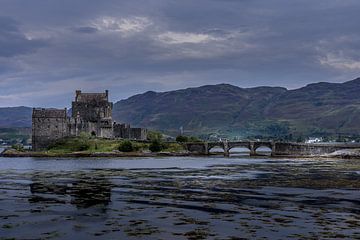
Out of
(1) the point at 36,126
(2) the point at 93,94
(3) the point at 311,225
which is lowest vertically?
(3) the point at 311,225

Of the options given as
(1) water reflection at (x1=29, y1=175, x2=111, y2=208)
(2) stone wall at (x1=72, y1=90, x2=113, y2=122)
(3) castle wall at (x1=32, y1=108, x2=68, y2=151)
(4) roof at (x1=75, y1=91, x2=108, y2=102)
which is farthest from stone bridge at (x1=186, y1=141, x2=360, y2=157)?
(1) water reflection at (x1=29, y1=175, x2=111, y2=208)

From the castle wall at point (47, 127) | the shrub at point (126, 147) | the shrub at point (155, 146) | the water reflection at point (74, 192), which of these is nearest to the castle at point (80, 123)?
the castle wall at point (47, 127)

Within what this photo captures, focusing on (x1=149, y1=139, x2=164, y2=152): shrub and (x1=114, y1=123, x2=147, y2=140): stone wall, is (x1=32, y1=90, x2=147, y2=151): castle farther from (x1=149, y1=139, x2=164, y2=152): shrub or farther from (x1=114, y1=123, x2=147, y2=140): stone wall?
(x1=149, y1=139, x2=164, y2=152): shrub

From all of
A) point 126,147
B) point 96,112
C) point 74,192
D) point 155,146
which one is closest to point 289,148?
point 155,146

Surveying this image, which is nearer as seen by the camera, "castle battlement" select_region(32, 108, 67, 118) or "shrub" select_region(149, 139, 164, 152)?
"shrub" select_region(149, 139, 164, 152)

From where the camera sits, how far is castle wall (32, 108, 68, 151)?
169m

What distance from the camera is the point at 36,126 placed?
555ft

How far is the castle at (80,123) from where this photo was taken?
169 m

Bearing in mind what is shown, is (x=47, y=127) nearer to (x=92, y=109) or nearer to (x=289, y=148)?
(x=92, y=109)

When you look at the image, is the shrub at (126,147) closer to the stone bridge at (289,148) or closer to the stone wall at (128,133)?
the stone bridge at (289,148)

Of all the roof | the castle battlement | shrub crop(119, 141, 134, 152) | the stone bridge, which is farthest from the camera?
the roof

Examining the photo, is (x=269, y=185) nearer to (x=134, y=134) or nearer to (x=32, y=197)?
(x=32, y=197)

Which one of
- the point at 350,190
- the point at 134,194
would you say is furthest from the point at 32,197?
the point at 350,190

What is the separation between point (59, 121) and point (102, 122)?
19.8 metres
